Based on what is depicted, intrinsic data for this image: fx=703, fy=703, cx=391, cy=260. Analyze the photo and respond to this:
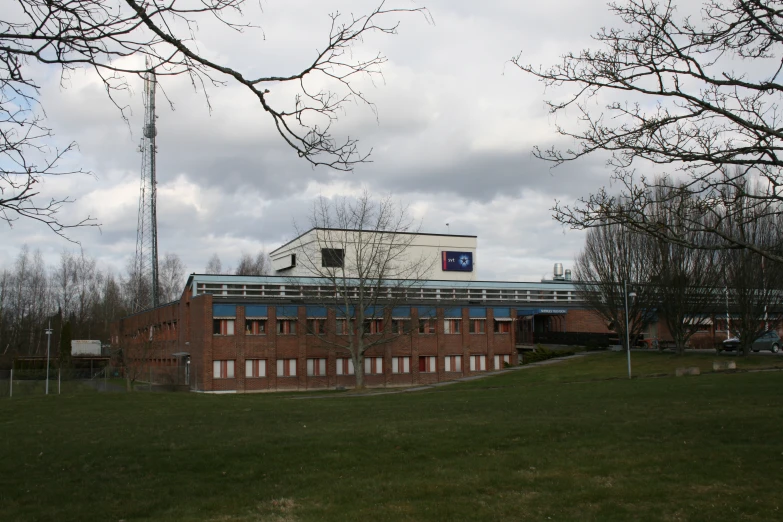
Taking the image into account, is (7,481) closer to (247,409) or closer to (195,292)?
(247,409)

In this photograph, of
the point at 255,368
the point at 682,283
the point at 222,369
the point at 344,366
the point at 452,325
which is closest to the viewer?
the point at 682,283

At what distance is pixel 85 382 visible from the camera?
2061 inches

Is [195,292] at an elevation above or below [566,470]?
above

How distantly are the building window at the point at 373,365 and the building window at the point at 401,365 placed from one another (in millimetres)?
1124

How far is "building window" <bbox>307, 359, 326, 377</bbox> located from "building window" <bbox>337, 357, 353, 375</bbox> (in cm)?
124

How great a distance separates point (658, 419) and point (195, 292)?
43752 millimetres

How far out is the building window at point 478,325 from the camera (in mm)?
60281

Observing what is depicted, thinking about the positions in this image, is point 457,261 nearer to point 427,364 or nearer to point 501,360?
point 501,360

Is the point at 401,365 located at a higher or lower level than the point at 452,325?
lower

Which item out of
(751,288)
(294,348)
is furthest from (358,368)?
(751,288)

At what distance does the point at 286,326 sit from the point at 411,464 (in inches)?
1652

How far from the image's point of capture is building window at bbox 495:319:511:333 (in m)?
61.2

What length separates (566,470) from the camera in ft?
39.0

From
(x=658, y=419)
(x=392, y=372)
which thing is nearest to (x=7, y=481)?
(x=658, y=419)
